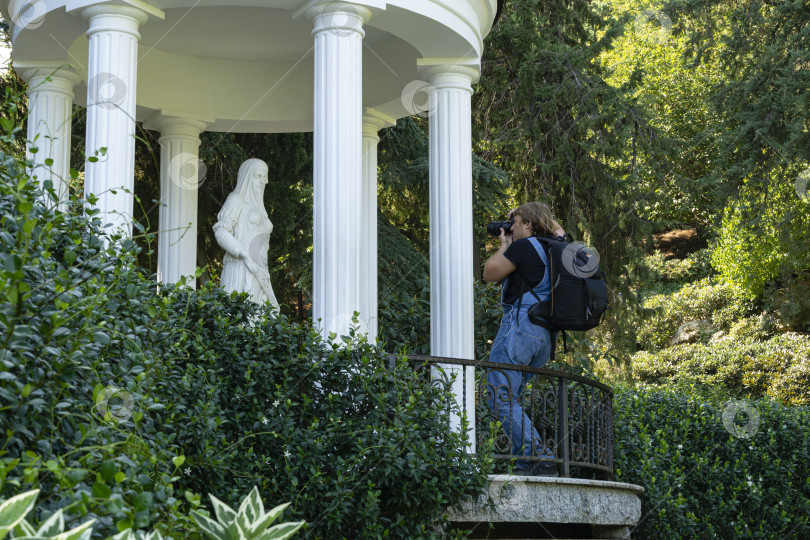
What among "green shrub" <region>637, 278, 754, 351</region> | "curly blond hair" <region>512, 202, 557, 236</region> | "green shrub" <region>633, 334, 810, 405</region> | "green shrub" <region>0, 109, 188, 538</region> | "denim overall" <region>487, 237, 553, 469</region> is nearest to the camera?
"green shrub" <region>0, 109, 188, 538</region>

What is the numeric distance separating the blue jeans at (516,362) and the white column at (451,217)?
0.68 meters

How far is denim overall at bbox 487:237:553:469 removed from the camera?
7.95 metres

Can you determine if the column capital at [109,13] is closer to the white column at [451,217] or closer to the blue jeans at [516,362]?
the white column at [451,217]

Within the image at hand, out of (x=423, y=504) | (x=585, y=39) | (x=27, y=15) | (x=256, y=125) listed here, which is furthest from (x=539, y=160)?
(x=423, y=504)

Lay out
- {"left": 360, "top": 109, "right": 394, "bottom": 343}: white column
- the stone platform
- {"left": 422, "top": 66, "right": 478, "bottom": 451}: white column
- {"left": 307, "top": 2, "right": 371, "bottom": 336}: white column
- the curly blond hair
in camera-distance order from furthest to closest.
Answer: {"left": 360, "top": 109, "right": 394, "bottom": 343}: white column < {"left": 422, "top": 66, "right": 478, "bottom": 451}: white column < the curly blond hair < {"left": 307, "top": 2, "right": 371, "bottom": 336}: white column < the stone platform

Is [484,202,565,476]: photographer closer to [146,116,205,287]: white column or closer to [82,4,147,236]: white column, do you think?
[82,4,147,236]: white column

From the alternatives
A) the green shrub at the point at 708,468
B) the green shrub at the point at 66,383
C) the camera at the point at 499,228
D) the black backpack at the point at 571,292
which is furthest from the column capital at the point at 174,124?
the green shrub at the point at 66,383

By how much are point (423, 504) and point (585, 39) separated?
15.6 meters

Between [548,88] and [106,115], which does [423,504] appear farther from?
[548,88]

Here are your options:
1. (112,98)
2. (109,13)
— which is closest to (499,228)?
(112,98)

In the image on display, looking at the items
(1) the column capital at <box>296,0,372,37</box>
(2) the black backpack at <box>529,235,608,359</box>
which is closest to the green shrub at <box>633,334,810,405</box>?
(2) the black backpack at <box>529,235,608,359</box>

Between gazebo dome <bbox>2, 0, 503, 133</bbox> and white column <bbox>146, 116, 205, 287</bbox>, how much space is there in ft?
0.66

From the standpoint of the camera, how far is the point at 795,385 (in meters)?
23.6

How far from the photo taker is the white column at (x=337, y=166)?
318 inches
